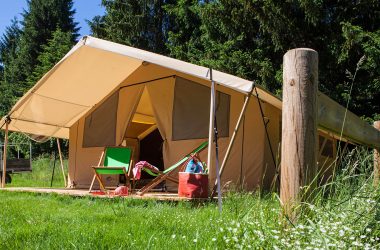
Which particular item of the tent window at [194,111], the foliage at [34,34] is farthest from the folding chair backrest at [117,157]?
the foliage at [34,34]

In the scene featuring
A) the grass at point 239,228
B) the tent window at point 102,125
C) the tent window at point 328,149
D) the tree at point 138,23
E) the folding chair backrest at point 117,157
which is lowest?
the grass at point 239,228

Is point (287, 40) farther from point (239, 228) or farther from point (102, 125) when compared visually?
point (239, 228)

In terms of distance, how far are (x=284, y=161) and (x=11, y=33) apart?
3279 cm

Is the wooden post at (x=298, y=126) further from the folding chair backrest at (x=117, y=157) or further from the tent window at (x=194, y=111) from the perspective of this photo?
the folding chair backrest at (x=117, y=157)

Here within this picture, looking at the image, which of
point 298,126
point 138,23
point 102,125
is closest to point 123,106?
point 102,125

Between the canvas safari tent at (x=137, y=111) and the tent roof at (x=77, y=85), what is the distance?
0.04 ft

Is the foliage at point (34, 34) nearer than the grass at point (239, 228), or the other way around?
the grass at point (239, 228)

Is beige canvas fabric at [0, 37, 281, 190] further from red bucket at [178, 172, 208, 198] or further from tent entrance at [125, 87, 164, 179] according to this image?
red bucket at [178, 172, 208, 198]

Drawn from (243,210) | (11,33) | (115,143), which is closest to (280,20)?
(115,143)

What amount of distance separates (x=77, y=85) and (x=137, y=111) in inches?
49.8

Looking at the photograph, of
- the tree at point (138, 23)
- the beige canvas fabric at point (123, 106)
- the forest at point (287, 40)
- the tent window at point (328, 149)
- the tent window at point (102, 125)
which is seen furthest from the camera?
the tree at point (138, 23)

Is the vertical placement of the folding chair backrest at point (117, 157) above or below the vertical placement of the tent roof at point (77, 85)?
below

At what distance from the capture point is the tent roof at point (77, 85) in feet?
17.1

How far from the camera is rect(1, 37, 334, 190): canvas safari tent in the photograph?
19.2 feet
